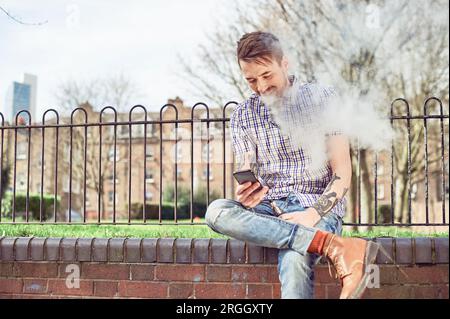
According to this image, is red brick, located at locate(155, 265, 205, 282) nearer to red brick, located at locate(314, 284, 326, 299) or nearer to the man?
the man

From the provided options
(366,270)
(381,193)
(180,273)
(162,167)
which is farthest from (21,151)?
(366,270)

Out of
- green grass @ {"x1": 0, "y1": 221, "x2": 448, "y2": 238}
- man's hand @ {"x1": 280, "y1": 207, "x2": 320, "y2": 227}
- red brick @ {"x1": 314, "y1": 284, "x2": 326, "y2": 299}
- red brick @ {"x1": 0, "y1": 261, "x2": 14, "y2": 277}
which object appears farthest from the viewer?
green grass @ {"x1": 0, "y1": 221, "x2": 448, "y2": 238}

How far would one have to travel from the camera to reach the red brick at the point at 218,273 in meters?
2.78

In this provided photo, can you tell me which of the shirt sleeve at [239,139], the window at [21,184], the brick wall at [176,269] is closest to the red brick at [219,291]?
the brick wall at [176,269]

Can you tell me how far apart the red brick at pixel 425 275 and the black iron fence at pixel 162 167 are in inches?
19.1

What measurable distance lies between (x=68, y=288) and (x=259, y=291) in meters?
1.00

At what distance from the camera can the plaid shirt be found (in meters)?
2.59

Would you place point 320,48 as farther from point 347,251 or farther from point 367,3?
point 347,251

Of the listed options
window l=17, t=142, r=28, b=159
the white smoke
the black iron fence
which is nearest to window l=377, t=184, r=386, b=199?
the black iron fence

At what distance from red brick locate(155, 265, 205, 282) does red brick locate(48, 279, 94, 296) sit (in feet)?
1.21

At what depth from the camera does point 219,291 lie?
278cm

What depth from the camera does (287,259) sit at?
2.36 meters

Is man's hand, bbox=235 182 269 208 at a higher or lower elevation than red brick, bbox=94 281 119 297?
higher

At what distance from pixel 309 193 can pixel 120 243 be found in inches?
39.2
